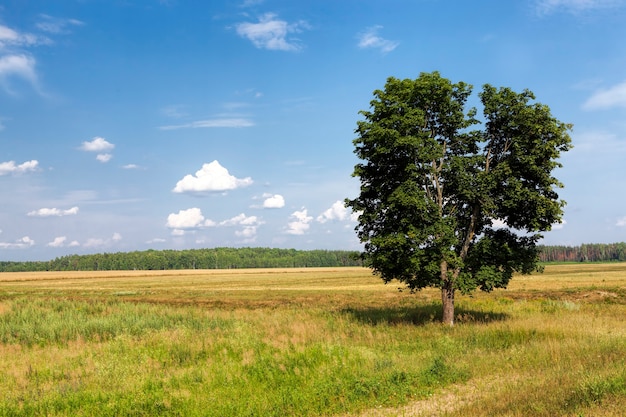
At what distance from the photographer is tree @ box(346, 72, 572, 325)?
Result: 64.3 feet

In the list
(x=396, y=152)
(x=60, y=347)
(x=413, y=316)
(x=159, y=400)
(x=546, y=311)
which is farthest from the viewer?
(x=546, y=311)

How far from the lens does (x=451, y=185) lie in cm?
2069

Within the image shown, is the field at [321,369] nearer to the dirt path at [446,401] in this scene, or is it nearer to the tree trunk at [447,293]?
the dirt path at [446,401]

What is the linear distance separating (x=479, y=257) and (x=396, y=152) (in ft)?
21.3

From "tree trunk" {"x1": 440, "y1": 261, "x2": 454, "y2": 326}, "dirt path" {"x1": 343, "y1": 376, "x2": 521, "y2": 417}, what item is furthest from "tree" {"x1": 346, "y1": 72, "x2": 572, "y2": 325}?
"dirt path" {"x1": 343, "y1": 376, "x2": 521, "y2": 417}

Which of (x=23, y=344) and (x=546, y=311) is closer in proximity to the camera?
(x=23, y=344)

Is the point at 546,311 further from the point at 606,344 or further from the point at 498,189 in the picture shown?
the point at 606,344

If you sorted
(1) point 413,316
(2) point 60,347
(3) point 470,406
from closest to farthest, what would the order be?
1. (3) point 470,406
2. (2) point 60,347
3. (1) point 413,316

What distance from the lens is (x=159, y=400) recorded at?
10.6m

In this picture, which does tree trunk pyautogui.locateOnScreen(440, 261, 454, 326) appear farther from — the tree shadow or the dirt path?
the dirt path

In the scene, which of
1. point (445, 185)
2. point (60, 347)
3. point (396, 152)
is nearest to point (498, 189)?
point (445, 185)

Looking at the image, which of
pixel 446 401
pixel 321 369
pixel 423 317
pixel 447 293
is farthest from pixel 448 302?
pixel 446 401

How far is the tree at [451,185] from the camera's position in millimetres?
19609

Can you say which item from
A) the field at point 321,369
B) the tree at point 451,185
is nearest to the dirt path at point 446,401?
the field at point 321,369
